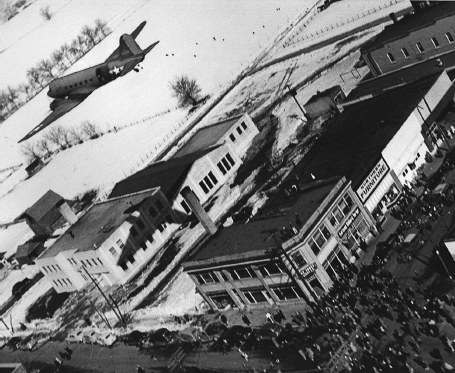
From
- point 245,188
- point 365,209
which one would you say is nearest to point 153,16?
point 245,188

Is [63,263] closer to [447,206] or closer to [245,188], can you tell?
[245,188]

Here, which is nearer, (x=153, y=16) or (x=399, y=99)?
(x=399, y=99)

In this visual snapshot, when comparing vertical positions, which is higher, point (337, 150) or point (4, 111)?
point (4, 111)

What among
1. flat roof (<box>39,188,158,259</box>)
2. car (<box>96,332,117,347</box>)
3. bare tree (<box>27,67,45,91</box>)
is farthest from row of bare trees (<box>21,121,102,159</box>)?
car (<box>96,332,117,347</box>)

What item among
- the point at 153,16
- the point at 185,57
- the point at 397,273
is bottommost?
the point at 397,273

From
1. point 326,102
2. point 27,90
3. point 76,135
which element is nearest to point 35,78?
point 27,90

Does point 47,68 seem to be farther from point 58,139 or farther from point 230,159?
point 230,159

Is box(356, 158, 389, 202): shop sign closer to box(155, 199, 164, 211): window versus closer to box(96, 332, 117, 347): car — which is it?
box(96, 332, 117, 347): car

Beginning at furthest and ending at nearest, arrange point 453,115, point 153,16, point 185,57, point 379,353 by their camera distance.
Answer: point 153,16, point 185,57, point 453,115, point 379,353
